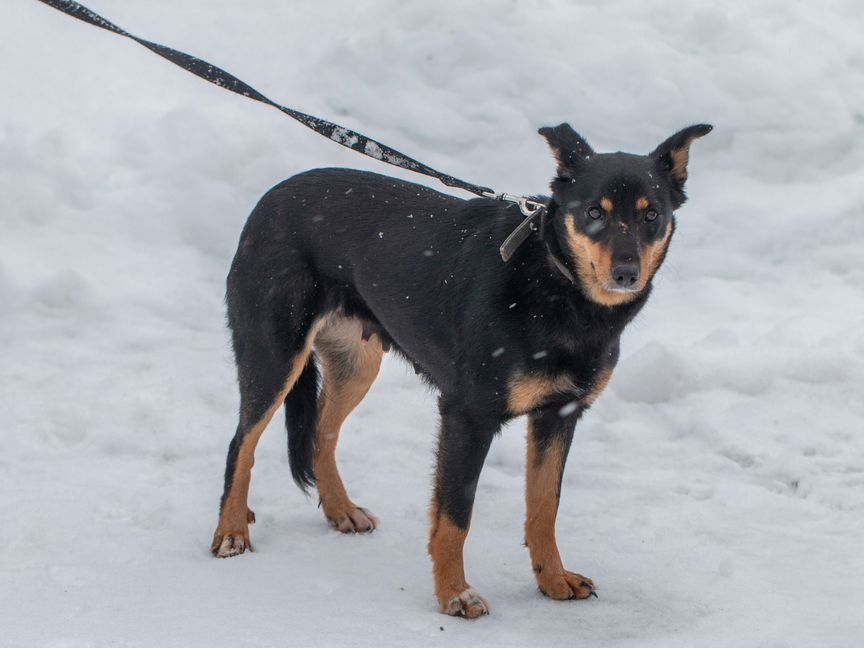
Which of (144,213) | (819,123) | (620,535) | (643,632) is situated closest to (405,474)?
(620,535)

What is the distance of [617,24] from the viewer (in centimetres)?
977

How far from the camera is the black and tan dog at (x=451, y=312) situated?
3.70 m

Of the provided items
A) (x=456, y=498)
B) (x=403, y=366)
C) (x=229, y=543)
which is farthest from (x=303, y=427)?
(x=403, y=366)

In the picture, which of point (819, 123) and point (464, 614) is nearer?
point (464, 614)

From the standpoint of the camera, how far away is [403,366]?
637 centimetres

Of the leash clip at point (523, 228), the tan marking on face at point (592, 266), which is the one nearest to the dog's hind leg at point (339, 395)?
the leash clip at point (523, 228)

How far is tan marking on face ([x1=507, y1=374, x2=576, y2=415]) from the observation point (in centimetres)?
369

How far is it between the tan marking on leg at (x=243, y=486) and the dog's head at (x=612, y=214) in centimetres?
125

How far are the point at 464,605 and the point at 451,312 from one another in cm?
105

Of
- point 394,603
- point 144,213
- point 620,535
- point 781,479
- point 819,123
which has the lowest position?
point 394,603

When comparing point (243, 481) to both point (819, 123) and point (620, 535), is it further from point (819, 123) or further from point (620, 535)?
point (819, 123)

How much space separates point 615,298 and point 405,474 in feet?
6.02

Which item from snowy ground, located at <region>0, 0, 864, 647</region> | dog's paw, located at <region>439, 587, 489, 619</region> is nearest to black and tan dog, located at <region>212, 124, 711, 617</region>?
dog's paw, located at <region>439, 587, 489, 619</region>

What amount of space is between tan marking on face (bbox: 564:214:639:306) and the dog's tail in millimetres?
1461
